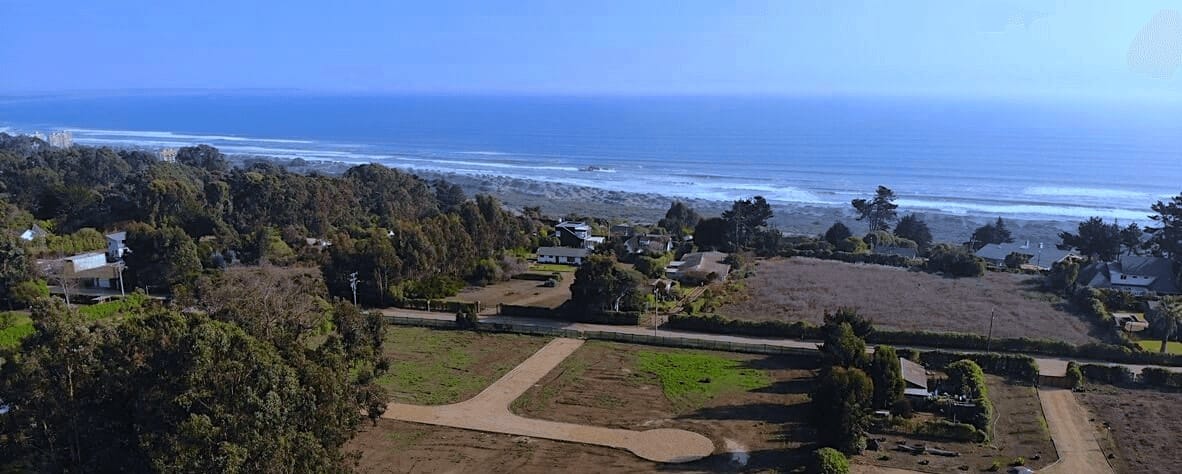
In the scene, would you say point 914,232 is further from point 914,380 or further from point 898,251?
point 914,380

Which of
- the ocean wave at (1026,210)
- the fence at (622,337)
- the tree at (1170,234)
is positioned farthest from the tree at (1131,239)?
the fence at (622,337)

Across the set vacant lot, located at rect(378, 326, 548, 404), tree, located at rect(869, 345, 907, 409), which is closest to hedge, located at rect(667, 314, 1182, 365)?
vacant lot, located at rect(378, 326, 548, 404)

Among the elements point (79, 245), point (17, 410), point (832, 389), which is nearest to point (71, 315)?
point (17, 410)

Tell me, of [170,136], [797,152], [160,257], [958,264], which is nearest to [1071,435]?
[958,264]

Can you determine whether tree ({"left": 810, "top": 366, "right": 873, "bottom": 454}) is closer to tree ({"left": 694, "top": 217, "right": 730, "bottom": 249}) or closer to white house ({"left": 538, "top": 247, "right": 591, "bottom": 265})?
white house ({"left": 538, "top": 247, "right": 591, "bottom": 265})

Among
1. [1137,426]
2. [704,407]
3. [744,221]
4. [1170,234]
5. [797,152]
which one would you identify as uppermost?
[797,152]

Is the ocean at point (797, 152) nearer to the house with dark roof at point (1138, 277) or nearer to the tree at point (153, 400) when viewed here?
the house with dark roof at point (1138, 277)

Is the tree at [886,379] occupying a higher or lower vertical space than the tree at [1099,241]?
lower
